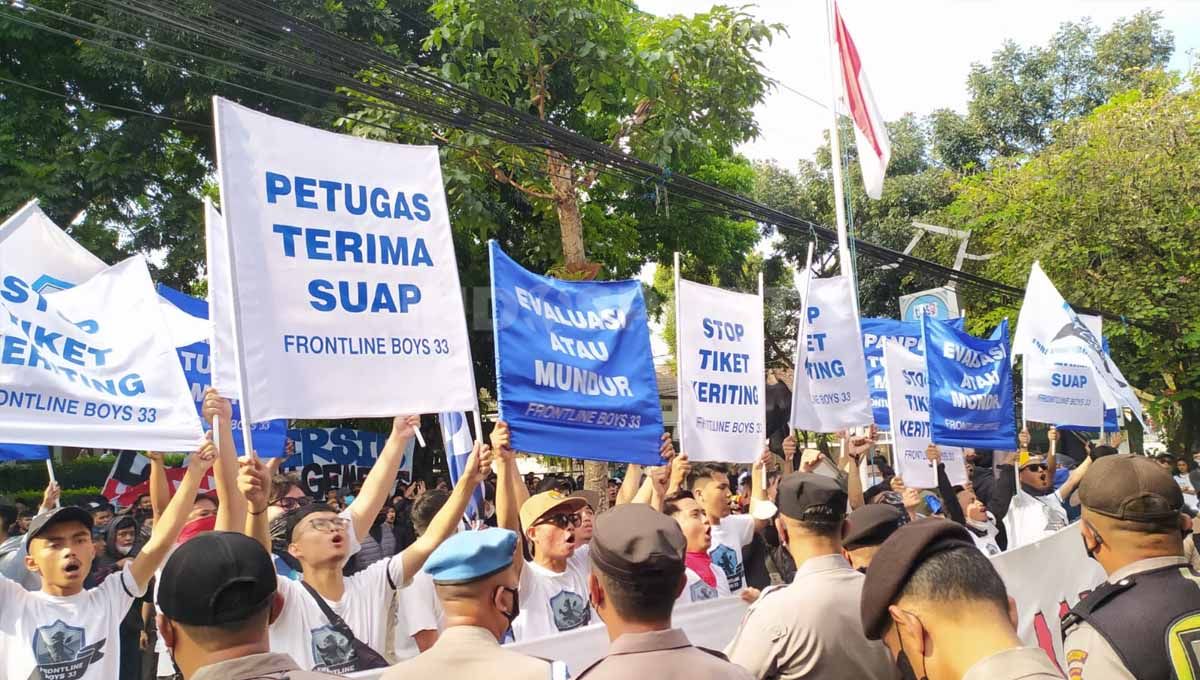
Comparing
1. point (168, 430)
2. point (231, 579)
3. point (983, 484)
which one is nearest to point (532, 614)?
point (168, 430)

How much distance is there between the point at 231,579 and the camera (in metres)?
2.36

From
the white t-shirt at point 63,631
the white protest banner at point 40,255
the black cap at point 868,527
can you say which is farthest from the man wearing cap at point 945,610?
the white protest banner at point 40,255

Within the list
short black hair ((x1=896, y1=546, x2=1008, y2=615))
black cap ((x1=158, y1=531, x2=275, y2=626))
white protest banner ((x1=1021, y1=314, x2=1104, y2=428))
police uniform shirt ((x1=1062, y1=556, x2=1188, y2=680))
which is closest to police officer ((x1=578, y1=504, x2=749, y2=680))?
short black hair ((x1=896, y1=546, x2=1008, y2=615))

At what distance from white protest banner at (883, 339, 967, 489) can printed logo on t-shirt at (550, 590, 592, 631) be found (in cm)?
470

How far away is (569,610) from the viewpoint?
191 inches

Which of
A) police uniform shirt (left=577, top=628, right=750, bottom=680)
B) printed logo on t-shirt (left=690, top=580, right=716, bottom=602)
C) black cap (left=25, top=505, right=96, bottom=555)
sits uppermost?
black cap (left=25, top=505, right=96, bottom=555)

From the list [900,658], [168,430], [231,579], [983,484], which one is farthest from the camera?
[983,484]

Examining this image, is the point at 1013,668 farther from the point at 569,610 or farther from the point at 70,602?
the point at 70,602

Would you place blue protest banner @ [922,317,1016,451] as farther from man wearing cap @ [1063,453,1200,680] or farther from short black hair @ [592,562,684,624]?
short black hair @ [592,562,684,624]

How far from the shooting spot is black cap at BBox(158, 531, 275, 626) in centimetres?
234

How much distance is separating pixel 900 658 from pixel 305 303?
3013mm

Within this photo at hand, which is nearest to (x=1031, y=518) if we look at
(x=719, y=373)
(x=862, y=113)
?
(x=719, y=373)

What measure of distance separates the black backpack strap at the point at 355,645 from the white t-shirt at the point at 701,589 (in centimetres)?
169

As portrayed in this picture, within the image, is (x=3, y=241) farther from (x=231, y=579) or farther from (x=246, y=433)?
(x=231, y=579)
